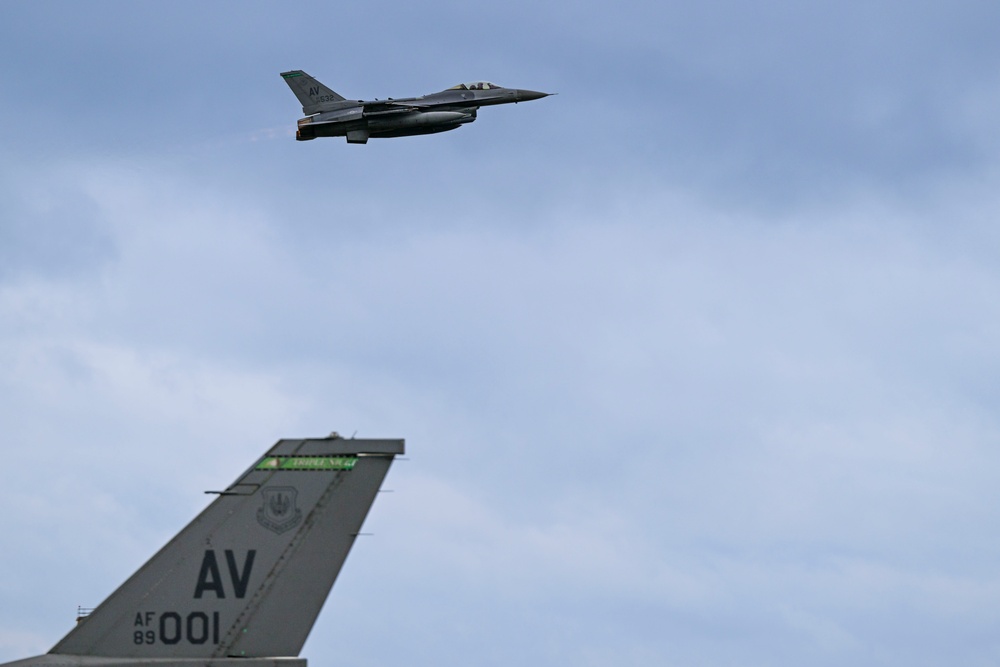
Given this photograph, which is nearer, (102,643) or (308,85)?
(102,643)

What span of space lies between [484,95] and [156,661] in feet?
150

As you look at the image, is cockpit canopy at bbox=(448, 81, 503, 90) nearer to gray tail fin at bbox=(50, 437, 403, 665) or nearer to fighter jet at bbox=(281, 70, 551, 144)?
fighter jet at bbox=(281, 70, 551, 144)

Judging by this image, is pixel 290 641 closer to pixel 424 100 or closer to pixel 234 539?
pixel 234 539

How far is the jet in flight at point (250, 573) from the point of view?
54.3 ft

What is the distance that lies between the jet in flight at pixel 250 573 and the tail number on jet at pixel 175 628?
0.04ft

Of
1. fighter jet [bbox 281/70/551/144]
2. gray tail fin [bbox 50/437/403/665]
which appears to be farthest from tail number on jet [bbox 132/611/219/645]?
fighter jet [bbox 281/70/551/144]

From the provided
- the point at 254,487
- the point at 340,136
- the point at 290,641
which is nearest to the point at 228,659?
the point at 290,641

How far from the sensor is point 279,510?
682 inches

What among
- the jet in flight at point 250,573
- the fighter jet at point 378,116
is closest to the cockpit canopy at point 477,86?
the fighter jet at point 378,116

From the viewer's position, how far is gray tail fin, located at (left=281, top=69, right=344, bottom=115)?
58.2 metres

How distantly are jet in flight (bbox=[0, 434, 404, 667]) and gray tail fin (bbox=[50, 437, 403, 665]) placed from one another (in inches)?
0.5

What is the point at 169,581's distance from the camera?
16.9 m

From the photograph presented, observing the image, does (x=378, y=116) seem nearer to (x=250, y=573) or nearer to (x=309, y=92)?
(x=309, y=92)

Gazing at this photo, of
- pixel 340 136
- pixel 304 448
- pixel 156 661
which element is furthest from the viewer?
pixel 340 136
